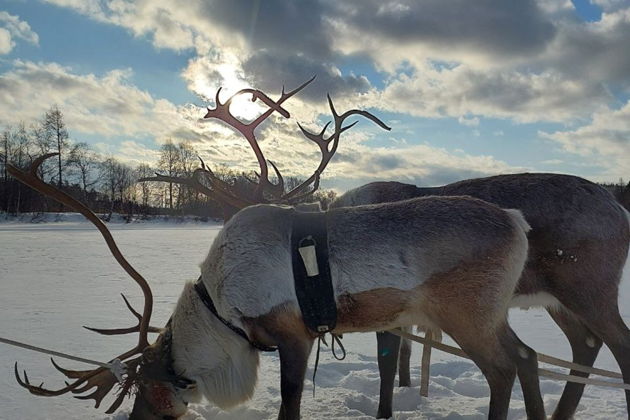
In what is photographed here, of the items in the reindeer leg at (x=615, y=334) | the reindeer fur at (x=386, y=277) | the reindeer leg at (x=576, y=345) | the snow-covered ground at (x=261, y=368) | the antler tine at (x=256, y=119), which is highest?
the antler tine at (x=256, y=119)

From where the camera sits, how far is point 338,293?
252 centimetres

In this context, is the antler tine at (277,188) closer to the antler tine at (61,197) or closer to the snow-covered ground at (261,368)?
the snow-covered ground at (261,368)

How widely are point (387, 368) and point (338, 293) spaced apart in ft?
5.65

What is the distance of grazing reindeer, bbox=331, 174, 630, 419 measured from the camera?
3.34 metres

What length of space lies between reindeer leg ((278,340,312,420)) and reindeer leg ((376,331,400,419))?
138 cm

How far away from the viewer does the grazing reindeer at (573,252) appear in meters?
3.34

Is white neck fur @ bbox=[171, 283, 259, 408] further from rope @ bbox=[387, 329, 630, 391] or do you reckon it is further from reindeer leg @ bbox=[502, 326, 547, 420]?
reindeer leg @ bbox=[502, 326, 547, 420]

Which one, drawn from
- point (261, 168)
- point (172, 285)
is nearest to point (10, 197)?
point (172, 285)

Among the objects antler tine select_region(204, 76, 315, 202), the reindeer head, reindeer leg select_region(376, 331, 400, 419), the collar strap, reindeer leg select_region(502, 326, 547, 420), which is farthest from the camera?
antler tine select_region(204, 76, 315, 202)

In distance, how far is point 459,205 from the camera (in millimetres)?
2713

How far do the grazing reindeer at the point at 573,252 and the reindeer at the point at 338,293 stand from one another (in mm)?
739

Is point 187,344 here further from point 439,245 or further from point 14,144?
point 14,144

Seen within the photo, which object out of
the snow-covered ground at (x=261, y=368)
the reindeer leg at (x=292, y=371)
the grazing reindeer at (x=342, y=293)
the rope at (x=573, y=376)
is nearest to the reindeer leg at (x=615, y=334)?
the rope at (x=573, y=376)

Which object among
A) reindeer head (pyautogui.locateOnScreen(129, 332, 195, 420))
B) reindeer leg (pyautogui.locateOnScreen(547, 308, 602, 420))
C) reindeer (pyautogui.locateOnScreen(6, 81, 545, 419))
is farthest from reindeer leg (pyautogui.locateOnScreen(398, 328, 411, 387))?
reindeer head (pyautogui.locateOnScreen(129, 332, 195, 420))
